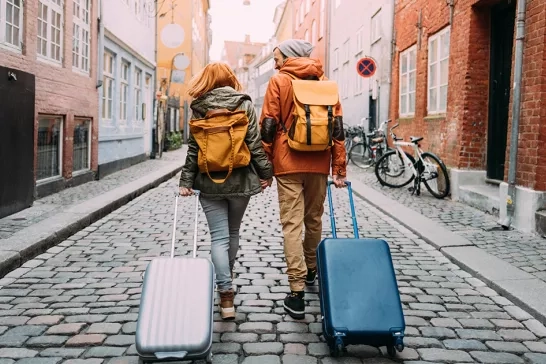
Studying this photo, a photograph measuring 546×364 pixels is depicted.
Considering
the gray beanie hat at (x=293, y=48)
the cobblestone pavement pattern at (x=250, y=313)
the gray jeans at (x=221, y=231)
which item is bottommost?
the cobblestone pavement pattern at (x=250, y=313)

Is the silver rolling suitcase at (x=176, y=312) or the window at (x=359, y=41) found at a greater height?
the window at (x=359, y=41)

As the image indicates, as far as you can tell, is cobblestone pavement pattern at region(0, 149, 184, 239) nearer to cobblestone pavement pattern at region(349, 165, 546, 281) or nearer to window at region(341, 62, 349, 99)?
cobblestone pavement pattern at region(349, 165, 546, 281)

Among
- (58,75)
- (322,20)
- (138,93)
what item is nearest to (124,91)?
(138,93)

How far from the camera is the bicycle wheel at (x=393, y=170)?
11391 mm

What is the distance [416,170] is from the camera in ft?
34.1

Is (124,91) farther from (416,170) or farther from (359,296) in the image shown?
(359,296)

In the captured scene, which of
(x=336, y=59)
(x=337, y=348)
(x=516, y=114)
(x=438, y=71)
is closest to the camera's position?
(x=337, y=348)

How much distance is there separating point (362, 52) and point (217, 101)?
16.9m

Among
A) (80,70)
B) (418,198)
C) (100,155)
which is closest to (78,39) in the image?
(80,70)

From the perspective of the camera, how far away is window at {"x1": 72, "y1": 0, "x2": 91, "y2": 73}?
11.4 m

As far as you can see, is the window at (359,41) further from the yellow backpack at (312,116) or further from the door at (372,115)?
the yellow backpack at (312,116)

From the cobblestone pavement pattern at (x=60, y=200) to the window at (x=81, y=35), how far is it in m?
2.31

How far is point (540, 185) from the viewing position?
6.75 metres

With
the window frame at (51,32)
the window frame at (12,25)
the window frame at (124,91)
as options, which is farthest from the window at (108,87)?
the window frame at (12,25)
